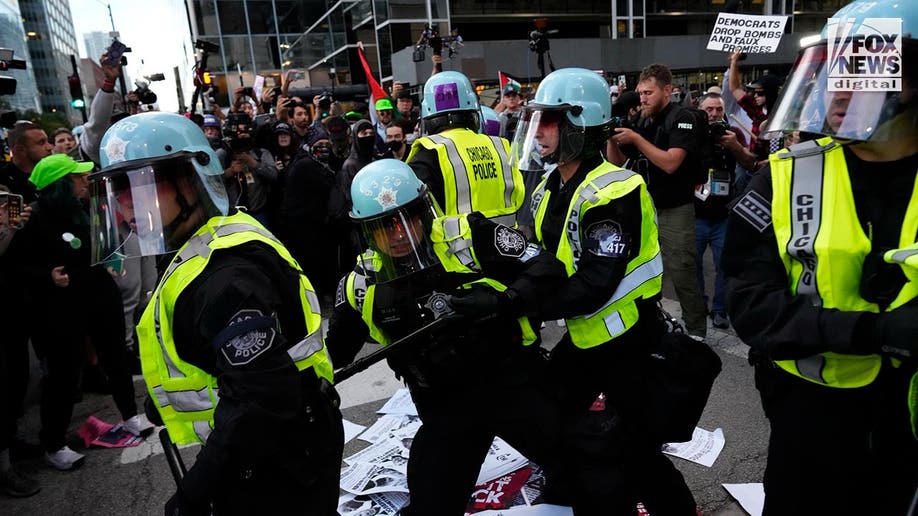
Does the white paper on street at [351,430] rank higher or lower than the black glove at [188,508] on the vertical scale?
lower

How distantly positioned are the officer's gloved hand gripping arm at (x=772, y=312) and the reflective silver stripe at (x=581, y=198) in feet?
2.15

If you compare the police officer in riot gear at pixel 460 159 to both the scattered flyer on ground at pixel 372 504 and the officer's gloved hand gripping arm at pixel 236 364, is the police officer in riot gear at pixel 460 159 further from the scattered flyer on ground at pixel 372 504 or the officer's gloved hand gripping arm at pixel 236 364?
the officer's gloved hand gripping arm at pixel 236 364

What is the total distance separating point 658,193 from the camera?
4.42 metres

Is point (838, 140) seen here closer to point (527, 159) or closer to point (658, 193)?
point (527, 159)

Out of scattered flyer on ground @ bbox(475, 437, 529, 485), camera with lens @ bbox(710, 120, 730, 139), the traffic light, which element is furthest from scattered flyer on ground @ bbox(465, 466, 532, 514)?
the traffic light

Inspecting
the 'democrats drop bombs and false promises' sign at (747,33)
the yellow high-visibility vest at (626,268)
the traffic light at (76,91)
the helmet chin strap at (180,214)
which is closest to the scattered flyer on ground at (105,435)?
the helmet chin strap at (180,214)

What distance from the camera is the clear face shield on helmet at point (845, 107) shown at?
1.37 meters

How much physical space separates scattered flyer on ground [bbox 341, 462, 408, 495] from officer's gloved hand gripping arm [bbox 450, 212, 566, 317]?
128cm

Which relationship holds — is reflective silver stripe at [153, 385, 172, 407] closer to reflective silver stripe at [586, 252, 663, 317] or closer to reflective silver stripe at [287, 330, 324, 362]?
reflective silver stripe at [287, 330, 324, 362]

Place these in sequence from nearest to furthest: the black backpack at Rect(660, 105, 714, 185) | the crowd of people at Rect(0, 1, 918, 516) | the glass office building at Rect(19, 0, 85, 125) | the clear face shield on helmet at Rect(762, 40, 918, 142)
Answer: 1. the clear face shield on helmet at Rect(762, 40, 918, 142)
2. the crowd of people at Rect(0, 1, 918, 516)
3. the black backpack at Rect(660, 105, 714, 185)
4. the glass office building at Rect(19, 0, 85, 125)

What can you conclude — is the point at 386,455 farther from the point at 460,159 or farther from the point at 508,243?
the point at 460,159

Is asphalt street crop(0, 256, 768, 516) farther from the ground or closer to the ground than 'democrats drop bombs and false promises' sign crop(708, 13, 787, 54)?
closer to the ground

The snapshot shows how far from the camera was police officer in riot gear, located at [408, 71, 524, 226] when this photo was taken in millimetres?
3752

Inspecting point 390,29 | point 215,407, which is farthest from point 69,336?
point 390,29
